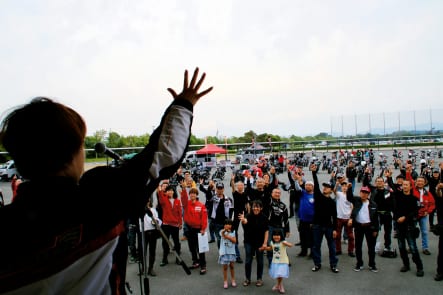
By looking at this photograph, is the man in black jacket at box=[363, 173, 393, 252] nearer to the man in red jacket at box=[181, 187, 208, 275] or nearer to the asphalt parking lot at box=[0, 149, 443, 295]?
the asphalt parking lot at box=[0, 149, 443, 295]

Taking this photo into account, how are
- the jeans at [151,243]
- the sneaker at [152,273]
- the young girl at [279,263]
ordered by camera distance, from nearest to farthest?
1. the young girl at [279,263]
2. the sneaker at [152,273]
3. the jeans at [151,243]

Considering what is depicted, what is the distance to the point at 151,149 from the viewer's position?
1022mm

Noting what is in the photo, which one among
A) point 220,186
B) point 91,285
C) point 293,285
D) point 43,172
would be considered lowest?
point 293,285

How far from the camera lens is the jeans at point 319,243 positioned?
648 cm

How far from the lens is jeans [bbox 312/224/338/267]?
6.48m

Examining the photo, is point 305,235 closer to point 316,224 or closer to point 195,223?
point 316,224

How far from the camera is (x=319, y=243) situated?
6.60 meters

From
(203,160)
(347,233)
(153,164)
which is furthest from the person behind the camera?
(203,160)

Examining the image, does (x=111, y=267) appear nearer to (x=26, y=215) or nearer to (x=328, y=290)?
(x=26, y=215)

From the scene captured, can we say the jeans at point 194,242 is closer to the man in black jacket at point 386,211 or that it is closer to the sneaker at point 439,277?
the man in black jacket at point 386,211

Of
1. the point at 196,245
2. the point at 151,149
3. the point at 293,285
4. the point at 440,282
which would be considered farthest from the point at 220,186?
the point at 151,149

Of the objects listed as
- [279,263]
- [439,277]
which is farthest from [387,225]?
[279,263]

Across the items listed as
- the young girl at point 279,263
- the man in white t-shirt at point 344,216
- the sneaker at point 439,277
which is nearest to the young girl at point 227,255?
the young girl at point 279,263

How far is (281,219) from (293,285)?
55.5 inches
